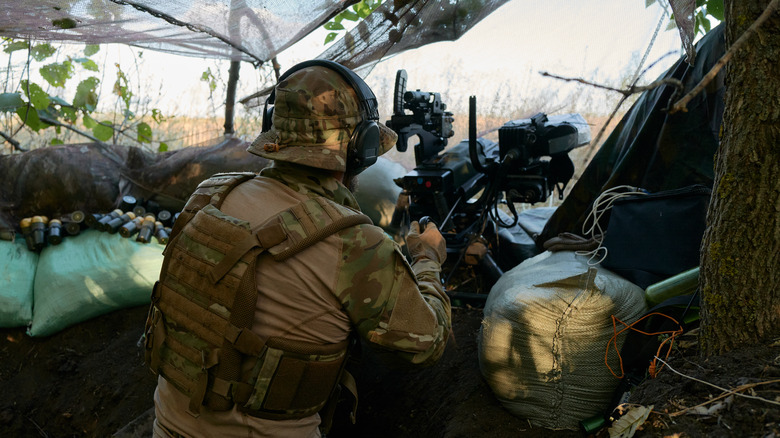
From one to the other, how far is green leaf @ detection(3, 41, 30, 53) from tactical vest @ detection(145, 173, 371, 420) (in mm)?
3489

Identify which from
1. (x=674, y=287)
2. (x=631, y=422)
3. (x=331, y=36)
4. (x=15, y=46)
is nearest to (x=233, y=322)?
(x=631, y=422)

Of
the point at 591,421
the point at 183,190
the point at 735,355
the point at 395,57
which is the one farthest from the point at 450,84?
the point at 735,355

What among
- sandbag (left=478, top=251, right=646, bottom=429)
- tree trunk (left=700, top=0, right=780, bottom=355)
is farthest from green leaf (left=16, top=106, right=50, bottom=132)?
tree trunk (left=700, top=0, right=780, bottom=355)

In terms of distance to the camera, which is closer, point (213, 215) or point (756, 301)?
point (756, 301)

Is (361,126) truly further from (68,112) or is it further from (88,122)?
(88,122)

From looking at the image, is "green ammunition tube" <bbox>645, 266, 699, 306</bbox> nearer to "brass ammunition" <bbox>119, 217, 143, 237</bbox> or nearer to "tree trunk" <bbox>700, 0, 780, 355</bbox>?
"tree trunk" <bbox>700, 0, 780, 355</bbox>

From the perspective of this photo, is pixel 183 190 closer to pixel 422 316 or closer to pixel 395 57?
pixel 395 57

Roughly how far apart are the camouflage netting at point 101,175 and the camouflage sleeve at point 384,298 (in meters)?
2.74

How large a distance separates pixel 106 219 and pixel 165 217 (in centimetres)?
43

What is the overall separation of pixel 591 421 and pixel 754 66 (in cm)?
125

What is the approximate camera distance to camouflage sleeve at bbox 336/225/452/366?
1.56m

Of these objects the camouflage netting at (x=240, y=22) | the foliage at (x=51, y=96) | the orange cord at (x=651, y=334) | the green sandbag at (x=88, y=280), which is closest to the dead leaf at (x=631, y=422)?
the orange cord at (x=651, y=334)

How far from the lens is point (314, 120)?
5.54 ft

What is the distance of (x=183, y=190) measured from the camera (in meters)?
4.23
